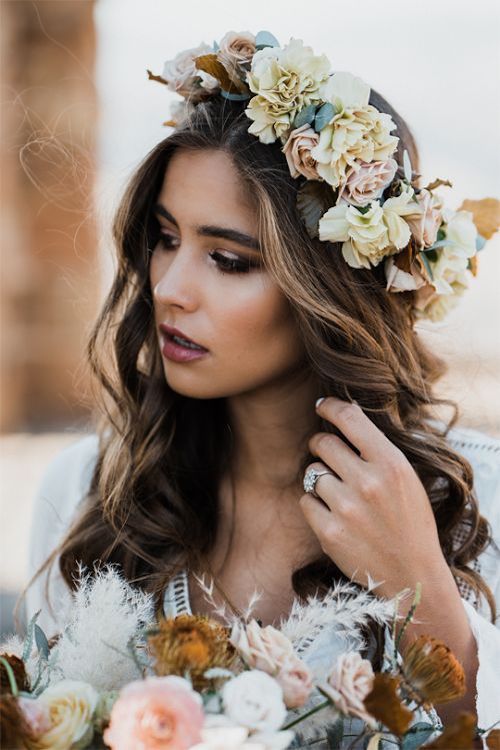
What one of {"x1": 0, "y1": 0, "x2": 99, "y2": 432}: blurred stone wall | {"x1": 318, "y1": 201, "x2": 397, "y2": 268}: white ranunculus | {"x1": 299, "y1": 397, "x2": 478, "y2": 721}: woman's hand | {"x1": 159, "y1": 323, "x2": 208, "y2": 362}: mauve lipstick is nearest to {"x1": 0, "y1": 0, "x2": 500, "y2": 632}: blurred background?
{"x1": 318, "y1": 201, "x2": 397, "y2": 268}: white ranunculus

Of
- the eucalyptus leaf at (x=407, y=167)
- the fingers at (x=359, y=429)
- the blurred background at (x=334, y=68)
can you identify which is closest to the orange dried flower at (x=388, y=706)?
the fingers at (x=359, y=429)

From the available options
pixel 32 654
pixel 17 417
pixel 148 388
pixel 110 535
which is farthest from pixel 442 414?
pixel 17 417

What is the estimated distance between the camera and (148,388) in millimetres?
2281

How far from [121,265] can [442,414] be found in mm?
936

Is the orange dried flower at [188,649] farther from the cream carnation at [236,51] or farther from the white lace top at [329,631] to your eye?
the cream carnation at [236,51]

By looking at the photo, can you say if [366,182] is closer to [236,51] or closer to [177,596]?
[236,51]

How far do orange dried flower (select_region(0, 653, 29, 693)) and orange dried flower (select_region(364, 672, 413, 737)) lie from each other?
416 mm

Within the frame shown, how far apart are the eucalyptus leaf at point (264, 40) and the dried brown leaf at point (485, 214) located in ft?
2.07

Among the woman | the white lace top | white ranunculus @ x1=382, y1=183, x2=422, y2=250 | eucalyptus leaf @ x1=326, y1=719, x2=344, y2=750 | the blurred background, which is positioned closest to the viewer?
eucalyptus leaf @ x1=326, y1=719, x2=344, y2=750

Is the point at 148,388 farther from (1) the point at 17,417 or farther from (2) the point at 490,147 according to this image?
(1) the point at 17,417

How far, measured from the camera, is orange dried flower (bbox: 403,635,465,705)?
1.02 m

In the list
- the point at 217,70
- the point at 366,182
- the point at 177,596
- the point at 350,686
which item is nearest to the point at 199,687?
the point at 350,686

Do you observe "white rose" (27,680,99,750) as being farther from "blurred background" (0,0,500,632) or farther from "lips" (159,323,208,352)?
"blurred background" (0,0,500,632)

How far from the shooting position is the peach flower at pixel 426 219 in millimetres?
1878
